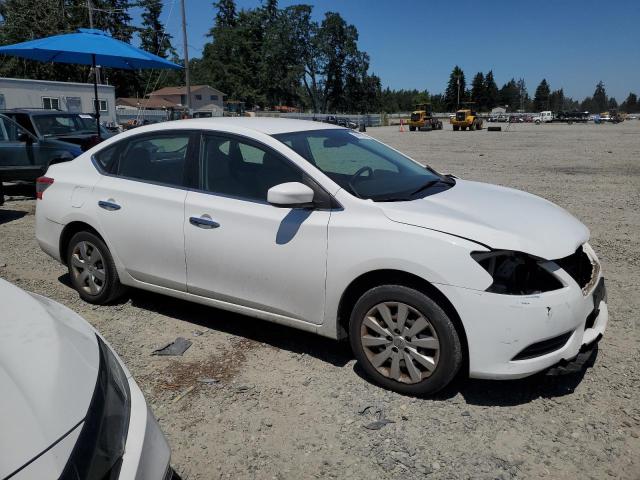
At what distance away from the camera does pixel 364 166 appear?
4.07m

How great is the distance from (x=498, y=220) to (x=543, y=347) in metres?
0.79

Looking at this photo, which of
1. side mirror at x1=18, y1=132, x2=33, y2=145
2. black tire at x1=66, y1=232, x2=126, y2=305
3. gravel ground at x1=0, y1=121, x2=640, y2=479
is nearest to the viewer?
gravel ground at x1=0, y1=121, x2=640, y2=479

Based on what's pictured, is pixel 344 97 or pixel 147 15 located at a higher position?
pixel 147 15

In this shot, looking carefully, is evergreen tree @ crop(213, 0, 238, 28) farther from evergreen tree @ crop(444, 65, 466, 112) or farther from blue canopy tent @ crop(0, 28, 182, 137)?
blue canopy tent @ crop(0, 28, 182, 137)

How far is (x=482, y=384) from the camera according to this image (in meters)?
3.44

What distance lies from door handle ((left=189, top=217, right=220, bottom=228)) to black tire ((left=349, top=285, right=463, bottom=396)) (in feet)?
3.95

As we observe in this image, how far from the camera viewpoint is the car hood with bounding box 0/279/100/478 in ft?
4.73

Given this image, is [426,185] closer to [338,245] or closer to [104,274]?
[338,245]

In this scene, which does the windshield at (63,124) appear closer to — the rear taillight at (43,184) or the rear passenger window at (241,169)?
the rear taillight at (43,184)

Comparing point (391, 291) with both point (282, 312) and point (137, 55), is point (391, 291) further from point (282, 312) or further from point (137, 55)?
point (137, 55)

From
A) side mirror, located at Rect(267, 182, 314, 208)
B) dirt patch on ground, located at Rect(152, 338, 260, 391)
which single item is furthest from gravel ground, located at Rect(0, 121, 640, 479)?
side mirror, located at Rect(267, 182, 314, 208)

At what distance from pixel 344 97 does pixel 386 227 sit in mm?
95908

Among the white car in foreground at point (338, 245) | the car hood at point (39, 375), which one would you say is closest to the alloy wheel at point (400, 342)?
the white car in foreground at point (338, 245)

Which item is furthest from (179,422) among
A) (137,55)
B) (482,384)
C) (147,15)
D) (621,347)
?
(147,15)
